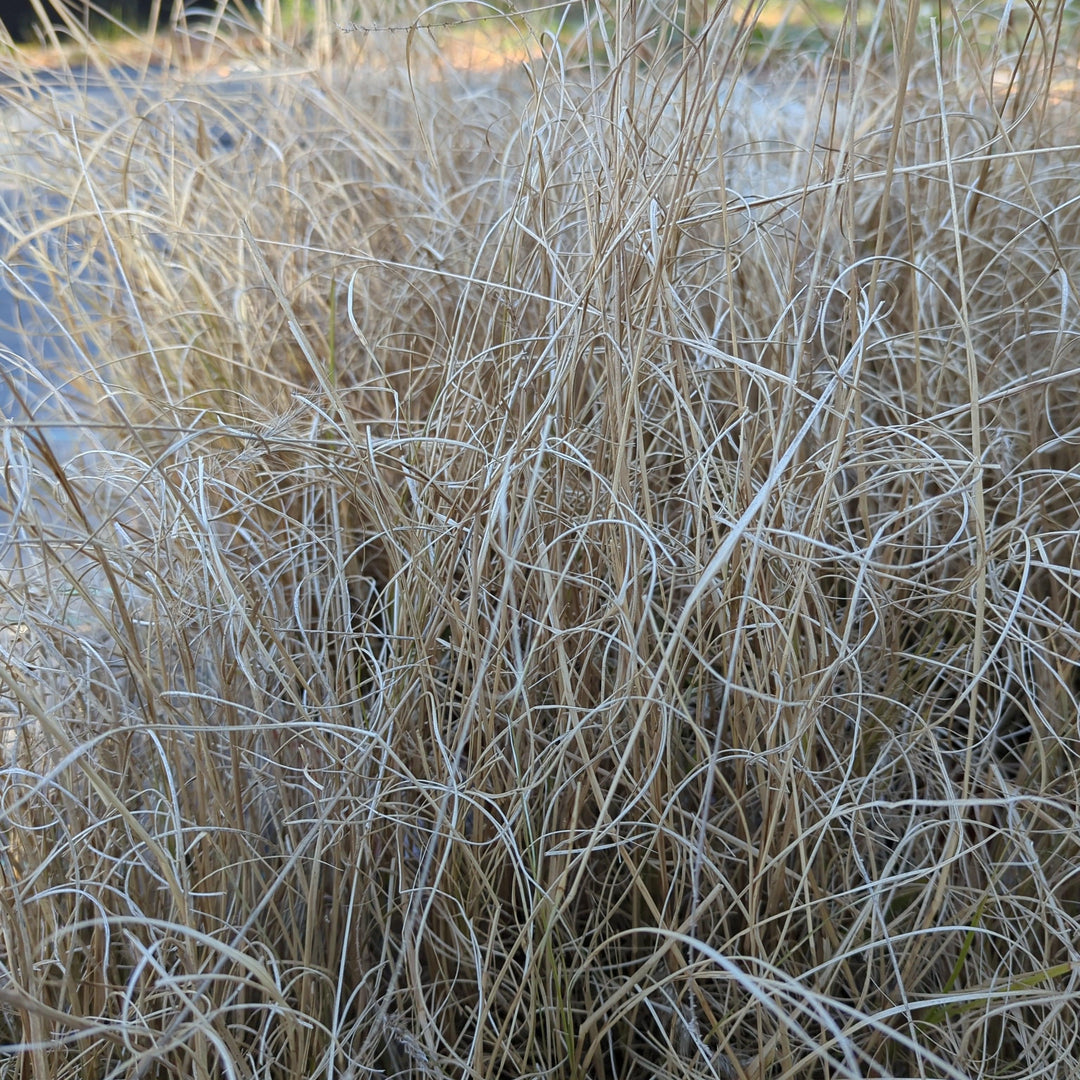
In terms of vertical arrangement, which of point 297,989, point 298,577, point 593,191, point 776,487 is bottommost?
point 297,989

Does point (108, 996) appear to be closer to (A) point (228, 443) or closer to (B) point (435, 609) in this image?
(B) point (435, 609)

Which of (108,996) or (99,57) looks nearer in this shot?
(108,996)

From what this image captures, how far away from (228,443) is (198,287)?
0.89 ft

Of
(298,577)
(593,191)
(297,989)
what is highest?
(593,191)

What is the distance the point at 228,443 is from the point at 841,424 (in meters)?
0.64

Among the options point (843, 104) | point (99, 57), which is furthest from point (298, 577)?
point (843, 104)

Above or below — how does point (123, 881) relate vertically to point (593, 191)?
below

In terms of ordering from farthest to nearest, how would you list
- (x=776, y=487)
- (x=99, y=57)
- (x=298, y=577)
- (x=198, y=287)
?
(x=99, y=57) → (x=198, y=287) → (x=298, y=577) → (x=776, y=487)

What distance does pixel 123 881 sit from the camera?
67 centimetres

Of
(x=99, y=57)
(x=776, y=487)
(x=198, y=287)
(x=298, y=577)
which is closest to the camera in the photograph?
(x=776, y=487)

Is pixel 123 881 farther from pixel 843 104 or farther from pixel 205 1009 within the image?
pixel 843 104

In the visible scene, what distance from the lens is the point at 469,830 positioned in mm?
Result: 707

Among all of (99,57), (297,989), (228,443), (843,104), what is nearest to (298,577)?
(228,443)

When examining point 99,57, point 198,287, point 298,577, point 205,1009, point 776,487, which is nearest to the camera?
point 205,1009
